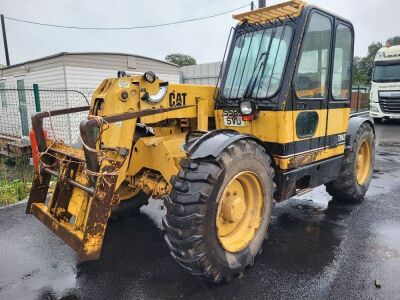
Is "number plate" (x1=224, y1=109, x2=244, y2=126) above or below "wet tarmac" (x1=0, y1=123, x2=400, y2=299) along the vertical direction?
above

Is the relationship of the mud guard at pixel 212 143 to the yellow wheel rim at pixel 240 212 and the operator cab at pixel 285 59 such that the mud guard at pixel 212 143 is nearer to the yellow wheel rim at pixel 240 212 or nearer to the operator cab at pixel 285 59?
the yellow wheel rim at pixel 240 212

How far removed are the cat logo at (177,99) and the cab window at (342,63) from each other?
1973 millimetres

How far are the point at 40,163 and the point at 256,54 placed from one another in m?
2.70

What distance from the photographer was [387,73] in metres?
16.0

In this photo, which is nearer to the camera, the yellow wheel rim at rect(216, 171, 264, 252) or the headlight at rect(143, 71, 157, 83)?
the yellow wheel rim at rect(216, 171, 264, 252)

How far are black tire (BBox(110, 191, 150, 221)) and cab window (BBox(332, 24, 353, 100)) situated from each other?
9.41ft

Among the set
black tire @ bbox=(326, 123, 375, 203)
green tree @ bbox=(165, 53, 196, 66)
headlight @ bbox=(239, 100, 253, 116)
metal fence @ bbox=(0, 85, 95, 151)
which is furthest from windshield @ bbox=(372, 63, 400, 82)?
green tree @ bbox=(165, 53, 196, 66)

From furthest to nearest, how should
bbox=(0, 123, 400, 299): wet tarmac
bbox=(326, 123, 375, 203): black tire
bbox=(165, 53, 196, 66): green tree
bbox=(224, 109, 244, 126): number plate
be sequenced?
bbox=(165, 53, 196, 66): green tree
bbox=(326, 123, 375, 203): black tire
bbox=(224, 109, 244, 126): number plate
bbox=(0, 123, 400, 299): wet tarmac

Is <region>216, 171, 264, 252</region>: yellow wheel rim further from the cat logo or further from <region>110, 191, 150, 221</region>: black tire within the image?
<region>110, 191, 150, 221</region>: black tire

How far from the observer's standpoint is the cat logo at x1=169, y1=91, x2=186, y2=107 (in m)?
3.89

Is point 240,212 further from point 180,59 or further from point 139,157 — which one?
point 180,59

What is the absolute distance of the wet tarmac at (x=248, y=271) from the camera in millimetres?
3221

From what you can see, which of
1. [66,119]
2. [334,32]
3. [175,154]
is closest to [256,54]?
[334,32]

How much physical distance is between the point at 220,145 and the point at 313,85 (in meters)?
1.76
